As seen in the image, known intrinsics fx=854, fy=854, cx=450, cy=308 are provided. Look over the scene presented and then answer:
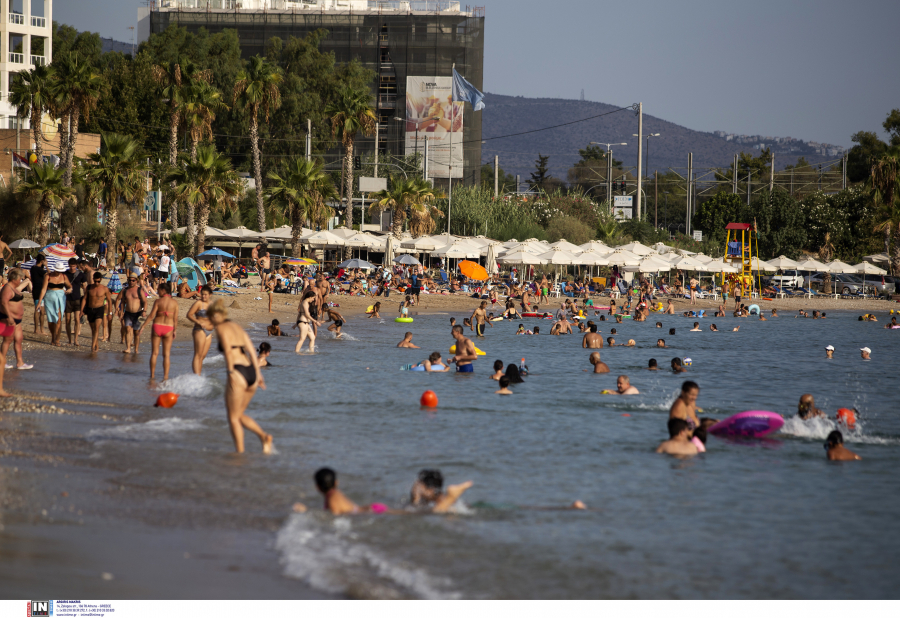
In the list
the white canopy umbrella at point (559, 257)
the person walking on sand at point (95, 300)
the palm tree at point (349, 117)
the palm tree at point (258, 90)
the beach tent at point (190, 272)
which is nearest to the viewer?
the person walking on sand at point (95, 300)

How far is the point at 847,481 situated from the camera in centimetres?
945

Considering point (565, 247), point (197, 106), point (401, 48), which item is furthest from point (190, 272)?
point (401, 48)

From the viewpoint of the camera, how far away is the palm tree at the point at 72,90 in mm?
34656

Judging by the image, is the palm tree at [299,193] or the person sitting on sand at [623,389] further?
the palm tree at [299,193]

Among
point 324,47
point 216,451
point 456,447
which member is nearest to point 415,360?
point 456,447

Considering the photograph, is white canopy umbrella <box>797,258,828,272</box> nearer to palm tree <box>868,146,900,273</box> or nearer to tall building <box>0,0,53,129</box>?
palm tree <box>868,146,900,273</box>

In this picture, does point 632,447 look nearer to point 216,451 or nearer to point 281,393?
point 216,451

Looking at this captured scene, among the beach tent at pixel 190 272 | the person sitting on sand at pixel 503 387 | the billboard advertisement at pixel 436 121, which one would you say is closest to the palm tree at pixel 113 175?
the beach tent at pixel 190 272

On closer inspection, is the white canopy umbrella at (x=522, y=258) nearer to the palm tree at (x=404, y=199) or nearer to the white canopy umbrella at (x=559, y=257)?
the white canopy umbrella at (x=559, y=257)

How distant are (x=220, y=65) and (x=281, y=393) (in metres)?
58.3

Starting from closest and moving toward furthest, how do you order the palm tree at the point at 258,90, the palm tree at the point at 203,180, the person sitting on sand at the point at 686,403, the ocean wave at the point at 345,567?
the ocean wave at the point at 345,567 → the person sitting on sand at the point at 686,403 → the palm tree at the point at 203,180 → the palm tree at the point at 258,90

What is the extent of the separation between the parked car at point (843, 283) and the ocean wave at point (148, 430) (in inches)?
1740

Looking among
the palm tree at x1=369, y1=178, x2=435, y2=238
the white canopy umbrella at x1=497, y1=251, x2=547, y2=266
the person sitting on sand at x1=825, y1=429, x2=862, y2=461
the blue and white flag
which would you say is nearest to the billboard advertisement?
the blue and white flag

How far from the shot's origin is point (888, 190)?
164 ft
